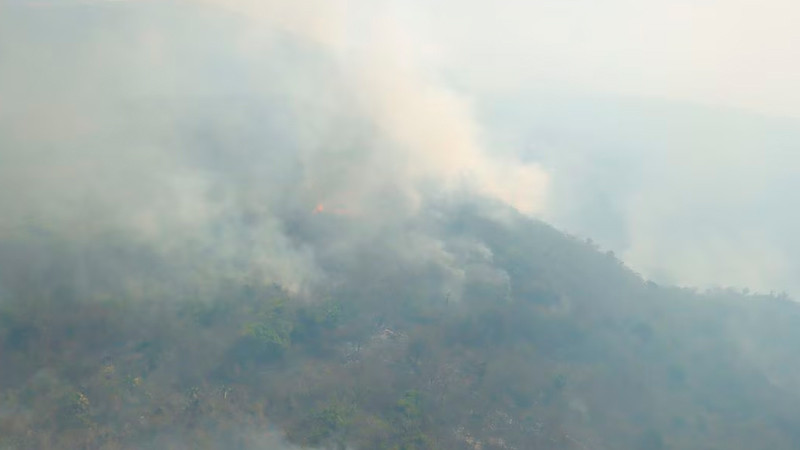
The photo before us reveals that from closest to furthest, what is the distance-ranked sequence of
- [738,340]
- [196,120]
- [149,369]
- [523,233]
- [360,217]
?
[149,369] < [738,340] < [360,217] < [523,233] < [196,120]

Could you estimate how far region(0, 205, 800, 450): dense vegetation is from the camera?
Answer: 4156 centimetres

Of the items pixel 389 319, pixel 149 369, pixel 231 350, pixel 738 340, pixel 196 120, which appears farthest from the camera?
pixel 196 120

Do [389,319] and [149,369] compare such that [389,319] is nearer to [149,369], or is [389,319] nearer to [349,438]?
[349,438]

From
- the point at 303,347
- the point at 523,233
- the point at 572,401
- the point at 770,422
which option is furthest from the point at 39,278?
the point at 770,422

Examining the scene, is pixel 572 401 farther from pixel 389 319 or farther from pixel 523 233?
pixel 523 233

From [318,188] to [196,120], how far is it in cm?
1916

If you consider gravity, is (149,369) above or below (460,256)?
below

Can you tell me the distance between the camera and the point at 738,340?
62.1 m

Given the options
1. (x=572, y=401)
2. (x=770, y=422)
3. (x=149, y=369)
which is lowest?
(x=149, y=369)

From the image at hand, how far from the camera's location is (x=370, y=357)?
49.1 meters

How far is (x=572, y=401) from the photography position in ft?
161

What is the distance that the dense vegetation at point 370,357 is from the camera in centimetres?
4156

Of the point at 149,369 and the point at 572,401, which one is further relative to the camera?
the point at 572,401

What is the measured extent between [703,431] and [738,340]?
51.8ft
